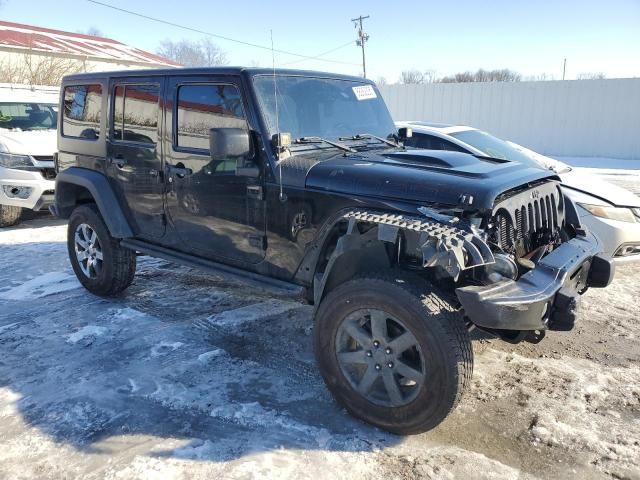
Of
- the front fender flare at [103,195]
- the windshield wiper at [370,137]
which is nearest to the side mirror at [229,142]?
the windshield wiper at [370,137]

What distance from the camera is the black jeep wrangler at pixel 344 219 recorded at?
9.08 feet

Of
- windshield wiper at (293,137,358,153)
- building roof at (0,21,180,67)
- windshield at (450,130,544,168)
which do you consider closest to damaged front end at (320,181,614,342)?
windshield wiper at (293,137,358,153)

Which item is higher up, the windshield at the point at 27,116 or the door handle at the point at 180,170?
the windshield at the point at 27,116

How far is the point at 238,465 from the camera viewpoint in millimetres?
2742

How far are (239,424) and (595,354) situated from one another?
107 inches

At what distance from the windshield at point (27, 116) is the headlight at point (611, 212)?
8.29m

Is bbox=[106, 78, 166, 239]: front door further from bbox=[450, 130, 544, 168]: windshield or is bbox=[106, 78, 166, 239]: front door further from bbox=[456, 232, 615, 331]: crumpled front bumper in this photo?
bbox=[450, 130, 544, 168]: windshield

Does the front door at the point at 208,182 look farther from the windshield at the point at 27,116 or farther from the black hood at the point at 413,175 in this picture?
the windshield at the point at 27,116

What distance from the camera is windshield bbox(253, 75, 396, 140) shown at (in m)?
3.67

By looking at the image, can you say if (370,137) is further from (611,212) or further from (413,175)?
(611,212)

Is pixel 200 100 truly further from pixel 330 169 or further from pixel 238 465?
pixel 238 465

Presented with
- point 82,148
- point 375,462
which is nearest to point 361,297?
point 375,462

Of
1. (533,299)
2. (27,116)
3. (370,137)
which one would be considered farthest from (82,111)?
(27,116)

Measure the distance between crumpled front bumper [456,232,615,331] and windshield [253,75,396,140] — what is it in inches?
67.7
